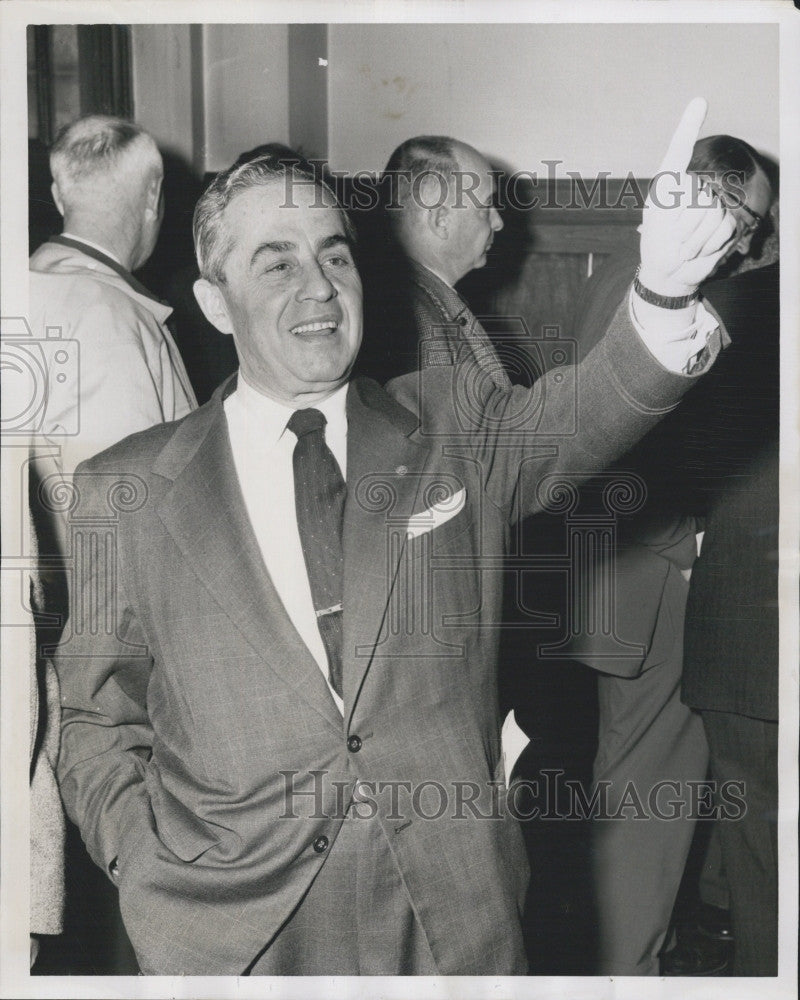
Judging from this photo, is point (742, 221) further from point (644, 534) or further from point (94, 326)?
point (94, 326)

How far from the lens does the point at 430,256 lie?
65.9 inches

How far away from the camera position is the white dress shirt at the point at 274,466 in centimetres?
158

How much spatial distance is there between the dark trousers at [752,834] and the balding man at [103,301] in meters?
0.92

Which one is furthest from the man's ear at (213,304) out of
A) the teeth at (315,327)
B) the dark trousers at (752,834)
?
the dark trousers at (752,834)

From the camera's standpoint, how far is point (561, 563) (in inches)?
65.1

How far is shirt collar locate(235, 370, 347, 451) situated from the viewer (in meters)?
1.59

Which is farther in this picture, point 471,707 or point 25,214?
point 25,214

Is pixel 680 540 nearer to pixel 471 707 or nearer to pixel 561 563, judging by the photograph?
pixel 561 563

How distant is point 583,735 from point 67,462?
83cm

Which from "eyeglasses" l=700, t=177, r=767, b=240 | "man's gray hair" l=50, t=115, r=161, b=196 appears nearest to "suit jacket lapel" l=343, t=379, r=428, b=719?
"man's gray hair" l=50, t=115, r=161, b=196

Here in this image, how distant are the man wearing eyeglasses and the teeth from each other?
0.35 metres

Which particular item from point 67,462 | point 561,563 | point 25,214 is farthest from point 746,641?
point 25,214

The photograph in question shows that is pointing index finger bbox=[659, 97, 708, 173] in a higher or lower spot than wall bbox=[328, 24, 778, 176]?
lower
